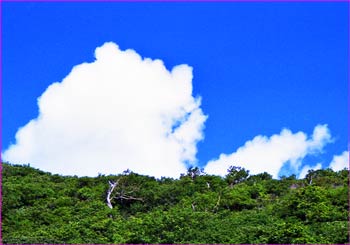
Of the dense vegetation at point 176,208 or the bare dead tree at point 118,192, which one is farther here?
the bare dead tree at point 118,192

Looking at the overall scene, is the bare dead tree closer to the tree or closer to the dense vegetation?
the dense vegetation

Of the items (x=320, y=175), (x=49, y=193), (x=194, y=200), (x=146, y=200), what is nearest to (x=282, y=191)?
(x=320, y=175)

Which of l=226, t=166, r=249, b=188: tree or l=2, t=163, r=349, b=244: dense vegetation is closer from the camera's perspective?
l=2, t=163, r=349, b=244: dense vegetation

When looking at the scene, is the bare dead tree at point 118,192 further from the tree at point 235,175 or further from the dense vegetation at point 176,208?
the tree at point 235,175

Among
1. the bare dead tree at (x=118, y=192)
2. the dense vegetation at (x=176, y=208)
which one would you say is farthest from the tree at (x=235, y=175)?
the bare dead tree at (x=118, y=192)

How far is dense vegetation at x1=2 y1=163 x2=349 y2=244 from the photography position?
17703mm

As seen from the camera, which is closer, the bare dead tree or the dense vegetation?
the dense vegetation

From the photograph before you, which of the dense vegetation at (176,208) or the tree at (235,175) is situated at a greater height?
the tree at (235,175)

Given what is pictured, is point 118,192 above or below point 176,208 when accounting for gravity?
above

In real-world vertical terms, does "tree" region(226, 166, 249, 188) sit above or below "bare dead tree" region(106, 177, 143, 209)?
above

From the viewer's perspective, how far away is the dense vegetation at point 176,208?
17.7 metres

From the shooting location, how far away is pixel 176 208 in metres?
21.4

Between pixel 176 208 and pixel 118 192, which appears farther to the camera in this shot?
pixel 118 192

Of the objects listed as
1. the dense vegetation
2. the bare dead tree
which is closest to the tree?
the dense vegetation
